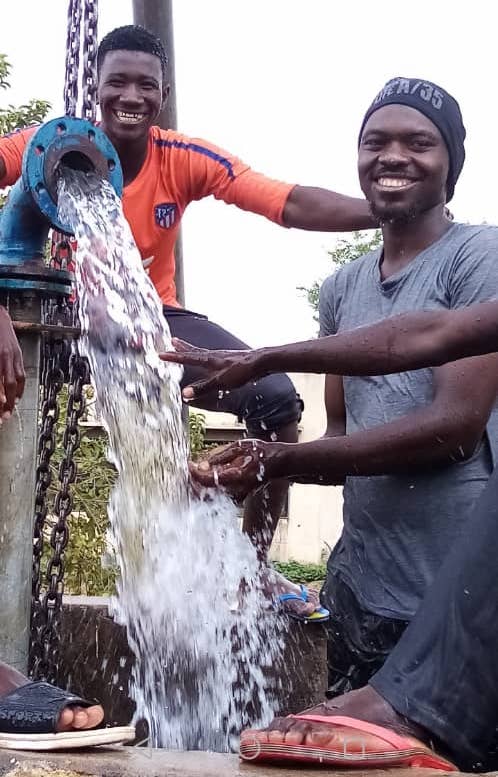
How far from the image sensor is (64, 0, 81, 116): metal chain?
3113 mm

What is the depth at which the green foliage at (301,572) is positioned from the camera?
532 inches

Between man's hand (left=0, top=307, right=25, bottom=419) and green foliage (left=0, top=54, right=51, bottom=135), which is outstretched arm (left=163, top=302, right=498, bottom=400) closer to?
man's hand (left=0, top=307, right=25, bottom=419)

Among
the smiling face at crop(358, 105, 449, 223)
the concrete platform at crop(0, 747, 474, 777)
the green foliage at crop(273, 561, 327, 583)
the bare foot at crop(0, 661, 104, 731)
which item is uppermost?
the smiling face at crop(358, 105, 449, 223)

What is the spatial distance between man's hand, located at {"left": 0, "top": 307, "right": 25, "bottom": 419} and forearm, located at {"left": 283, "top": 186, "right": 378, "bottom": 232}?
1416 millimetres

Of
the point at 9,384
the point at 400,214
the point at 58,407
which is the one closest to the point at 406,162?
the point at 400,214

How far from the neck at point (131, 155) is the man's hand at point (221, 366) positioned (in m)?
1.62

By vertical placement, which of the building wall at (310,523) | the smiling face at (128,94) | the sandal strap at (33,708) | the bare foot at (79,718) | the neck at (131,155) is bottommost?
the building wall at (310,523)

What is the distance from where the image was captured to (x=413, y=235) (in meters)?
2.69

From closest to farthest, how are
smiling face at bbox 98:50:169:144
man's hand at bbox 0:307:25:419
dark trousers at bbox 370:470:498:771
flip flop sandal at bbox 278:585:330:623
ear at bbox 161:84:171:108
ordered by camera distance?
dark trousers at bbox 370:470:498:771 < man's hand at bbox 0:307:25:419 < flip flop sandal at bbox 278:585:330:623 < smiling face at bbox 98:50:169:144 < ear at bbox 161:84:171:108

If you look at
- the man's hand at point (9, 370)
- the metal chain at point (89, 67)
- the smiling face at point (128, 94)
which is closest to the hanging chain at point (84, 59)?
the metal chain at point (89, 67)

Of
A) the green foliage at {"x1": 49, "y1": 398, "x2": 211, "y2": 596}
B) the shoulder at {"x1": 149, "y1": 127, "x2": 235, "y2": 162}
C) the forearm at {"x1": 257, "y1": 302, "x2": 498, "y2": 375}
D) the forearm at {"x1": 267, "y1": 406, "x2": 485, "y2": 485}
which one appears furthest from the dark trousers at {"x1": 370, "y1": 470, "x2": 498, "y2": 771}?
the green foliage at {"x1": 49, "y1": 398, "x2": 211, "y2": 596}

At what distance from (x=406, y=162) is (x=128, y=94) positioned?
1.45 m

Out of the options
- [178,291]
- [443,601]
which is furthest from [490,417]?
[178,291]

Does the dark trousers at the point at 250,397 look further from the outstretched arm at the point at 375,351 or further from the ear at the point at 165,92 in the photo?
the outstretched arm at the point at 375,351
